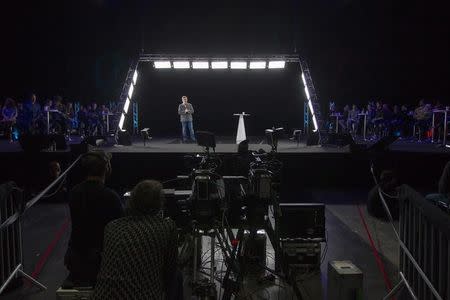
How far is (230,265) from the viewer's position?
365cm

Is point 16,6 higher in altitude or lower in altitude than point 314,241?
higher

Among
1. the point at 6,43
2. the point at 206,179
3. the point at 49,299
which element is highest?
the point at 6,43

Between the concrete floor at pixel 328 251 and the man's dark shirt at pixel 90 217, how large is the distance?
115 cm

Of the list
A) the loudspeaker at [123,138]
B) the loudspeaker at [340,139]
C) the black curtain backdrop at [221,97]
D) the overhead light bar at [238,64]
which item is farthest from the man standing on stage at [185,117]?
the black curtain backdrop at [221,97]

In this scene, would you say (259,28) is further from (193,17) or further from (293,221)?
(293,221)

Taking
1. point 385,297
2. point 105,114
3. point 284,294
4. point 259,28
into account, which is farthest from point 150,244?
point 259,28

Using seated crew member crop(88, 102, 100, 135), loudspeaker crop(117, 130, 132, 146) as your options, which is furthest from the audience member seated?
seated crew member crop(88, 102, 100, 135)

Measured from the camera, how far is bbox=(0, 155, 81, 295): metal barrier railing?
3961 mm

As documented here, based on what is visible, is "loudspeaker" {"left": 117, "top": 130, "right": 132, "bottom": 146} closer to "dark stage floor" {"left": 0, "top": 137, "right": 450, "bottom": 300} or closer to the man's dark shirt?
"dark stage floor" {"left": 0, "top": 137, "right": 450, "bottom": 300}

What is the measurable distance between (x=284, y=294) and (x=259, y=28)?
46.8 feet

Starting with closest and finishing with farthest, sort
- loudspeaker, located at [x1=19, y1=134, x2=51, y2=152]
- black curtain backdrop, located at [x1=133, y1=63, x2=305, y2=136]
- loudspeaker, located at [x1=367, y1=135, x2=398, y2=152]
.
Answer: loudspeaker, located at [x1=367, y1=135, x2=398, y2=152], loudspeaker, located at [x1=19, y1=134, x2=51, y2=152], black curtain backdrop, located at [x1=133, y1=63, x2=305, y2=136]

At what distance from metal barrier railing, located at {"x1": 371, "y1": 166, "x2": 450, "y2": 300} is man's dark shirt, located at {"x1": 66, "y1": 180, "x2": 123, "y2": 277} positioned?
97.0 inches

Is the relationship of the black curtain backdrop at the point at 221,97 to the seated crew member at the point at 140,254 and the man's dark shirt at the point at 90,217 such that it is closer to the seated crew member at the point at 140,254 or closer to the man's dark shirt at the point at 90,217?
the man's dark shirt at the point at 90,217

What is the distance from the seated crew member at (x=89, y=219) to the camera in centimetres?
342
